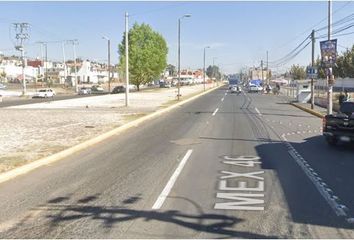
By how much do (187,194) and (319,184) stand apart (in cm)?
278

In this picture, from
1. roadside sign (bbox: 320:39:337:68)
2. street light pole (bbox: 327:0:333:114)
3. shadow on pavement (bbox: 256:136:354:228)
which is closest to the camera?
shadow on pavement (bbox: 256:136:354:228)

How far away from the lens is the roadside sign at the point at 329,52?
91.0 ft

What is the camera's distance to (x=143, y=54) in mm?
88000

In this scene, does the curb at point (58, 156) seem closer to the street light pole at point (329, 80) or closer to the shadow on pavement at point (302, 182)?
the shadow on pavement at point (302, 182)

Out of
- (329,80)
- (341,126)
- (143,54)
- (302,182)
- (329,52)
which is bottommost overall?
(302,182)

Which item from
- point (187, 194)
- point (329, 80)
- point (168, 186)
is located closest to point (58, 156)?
point (168, 186)

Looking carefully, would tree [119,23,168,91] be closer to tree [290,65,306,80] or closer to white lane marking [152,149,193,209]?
tree [290,65,306,80]

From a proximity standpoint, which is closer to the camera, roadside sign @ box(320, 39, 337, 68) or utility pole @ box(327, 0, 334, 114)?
utility pole @ box(327, 0, 334, 114)

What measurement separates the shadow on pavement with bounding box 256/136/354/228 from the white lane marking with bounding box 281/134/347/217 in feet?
0.27

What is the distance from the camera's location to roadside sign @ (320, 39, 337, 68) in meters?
27.8

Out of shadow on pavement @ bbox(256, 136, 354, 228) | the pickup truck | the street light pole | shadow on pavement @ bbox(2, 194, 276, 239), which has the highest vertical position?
the street light pole

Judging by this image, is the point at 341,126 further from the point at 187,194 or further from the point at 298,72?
the point at 298,72

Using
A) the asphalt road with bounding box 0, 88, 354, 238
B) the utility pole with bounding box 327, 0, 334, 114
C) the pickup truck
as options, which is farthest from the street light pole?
the asphalt road with bounding box 0, 88, 354, 238

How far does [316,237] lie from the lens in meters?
6.21
